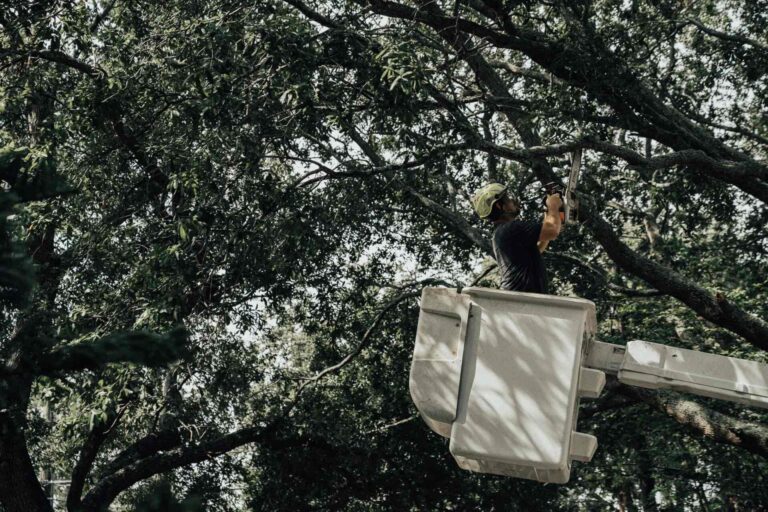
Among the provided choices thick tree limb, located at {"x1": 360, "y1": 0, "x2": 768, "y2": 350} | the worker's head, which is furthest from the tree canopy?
the worker's head

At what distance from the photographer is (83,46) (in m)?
9.04

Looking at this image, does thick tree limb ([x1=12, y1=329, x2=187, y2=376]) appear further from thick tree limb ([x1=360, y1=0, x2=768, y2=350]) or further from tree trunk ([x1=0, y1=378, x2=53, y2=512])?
tree trunk ([x1=0, y1=378, x2=53, y2=512])

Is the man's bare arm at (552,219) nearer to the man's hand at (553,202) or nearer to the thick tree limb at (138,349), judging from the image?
the man's hand at (553,202)

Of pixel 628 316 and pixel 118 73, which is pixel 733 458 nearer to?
pixel 628 316

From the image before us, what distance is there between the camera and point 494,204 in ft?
16.9

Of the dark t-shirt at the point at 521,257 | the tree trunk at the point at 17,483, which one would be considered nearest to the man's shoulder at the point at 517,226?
the dark t-shirt at the point at 521,257

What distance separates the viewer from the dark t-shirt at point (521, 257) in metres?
4.96

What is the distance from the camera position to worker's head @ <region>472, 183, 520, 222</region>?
510cm

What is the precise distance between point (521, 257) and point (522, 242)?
8cm

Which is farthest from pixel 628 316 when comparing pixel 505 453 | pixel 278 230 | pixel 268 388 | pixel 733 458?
pixel 505 453

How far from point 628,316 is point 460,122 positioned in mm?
4910

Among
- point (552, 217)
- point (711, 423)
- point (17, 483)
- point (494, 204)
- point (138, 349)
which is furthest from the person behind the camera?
point (17, 483)

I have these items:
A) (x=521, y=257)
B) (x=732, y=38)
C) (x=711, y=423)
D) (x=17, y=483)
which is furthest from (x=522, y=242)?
(x=17, y=483)

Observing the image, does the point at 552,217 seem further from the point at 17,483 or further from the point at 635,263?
the point at 17,483
